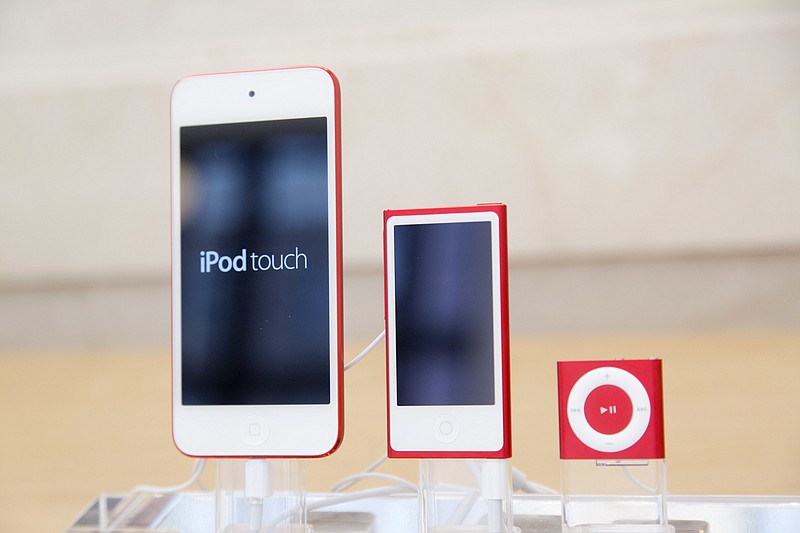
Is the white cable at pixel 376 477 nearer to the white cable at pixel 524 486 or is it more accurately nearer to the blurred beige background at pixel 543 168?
the white cable at pixel 524 486

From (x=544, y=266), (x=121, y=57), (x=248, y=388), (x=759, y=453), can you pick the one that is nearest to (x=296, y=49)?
(x=121, y=57)

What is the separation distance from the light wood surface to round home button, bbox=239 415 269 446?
1.07 ft

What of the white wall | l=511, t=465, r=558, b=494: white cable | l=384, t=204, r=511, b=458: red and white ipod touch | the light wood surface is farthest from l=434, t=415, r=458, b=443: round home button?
the white wall

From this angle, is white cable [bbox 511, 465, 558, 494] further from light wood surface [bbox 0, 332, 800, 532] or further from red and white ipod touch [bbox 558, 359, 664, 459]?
light wood surface [bbox 0, 332, 800, 532]

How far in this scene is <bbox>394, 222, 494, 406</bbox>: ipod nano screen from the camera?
37cm

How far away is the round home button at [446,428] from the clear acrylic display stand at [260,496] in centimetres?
7

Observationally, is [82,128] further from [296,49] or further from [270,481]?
[270,481]

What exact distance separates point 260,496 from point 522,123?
2.69 ft

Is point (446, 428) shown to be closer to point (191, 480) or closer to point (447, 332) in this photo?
point (447, 332)

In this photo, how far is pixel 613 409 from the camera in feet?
1.19

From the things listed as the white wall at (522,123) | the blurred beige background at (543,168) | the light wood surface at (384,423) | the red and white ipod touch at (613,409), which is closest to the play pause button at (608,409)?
the red and white ipod touch at (613,409)

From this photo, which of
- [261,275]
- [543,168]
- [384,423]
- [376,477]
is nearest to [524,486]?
[376,477]

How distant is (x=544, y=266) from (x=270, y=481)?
781 mm

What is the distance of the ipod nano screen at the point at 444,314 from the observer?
0.37 meters
